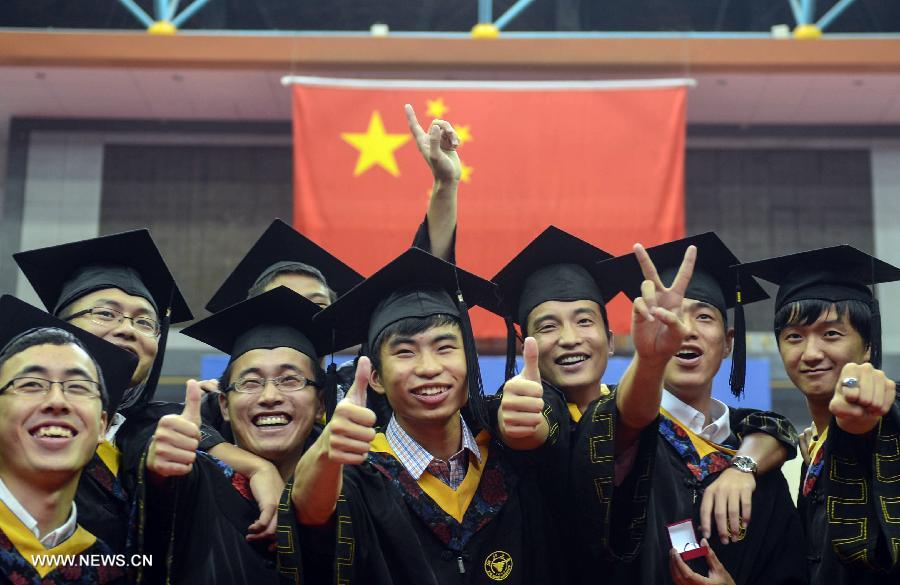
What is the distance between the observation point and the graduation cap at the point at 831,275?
115 inches

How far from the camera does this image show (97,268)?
313cm

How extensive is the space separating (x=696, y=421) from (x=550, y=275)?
611 mm

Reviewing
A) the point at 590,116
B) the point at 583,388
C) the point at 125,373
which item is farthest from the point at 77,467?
the point at 590,116

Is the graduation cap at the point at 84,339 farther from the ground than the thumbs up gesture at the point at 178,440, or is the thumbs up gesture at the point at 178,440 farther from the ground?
the graduation cap at the point at 84,339

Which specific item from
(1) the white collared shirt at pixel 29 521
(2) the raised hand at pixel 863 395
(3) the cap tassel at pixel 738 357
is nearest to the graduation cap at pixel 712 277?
(3) the cap tassel at pixel 738 357

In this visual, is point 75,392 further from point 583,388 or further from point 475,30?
point 475,30

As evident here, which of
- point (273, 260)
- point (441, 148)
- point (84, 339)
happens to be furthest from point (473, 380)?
point (273, 260)

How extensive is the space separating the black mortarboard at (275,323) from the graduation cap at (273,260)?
62 cm

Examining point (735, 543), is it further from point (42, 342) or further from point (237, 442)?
point (42, 342)

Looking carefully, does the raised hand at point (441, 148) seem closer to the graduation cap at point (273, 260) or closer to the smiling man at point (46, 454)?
the graduation cap at point (273, 260)

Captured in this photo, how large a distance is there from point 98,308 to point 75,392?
Answer: 1.98ft

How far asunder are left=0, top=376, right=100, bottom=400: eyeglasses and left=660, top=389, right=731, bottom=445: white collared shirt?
5.14ft

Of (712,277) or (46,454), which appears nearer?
(46,454)

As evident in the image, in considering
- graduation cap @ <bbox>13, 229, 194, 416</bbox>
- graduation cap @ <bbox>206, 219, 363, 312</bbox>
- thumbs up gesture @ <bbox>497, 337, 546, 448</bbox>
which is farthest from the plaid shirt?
graduation cap @ <bbox>206, 219, 363, 312</bbox>
